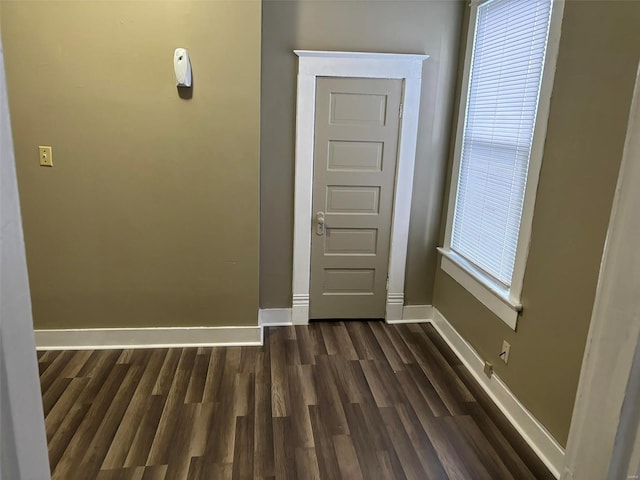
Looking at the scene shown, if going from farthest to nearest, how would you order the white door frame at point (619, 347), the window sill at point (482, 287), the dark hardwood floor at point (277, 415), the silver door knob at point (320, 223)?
1. the silver door knob at point (320, 223)
2. the window sill at point (482, 287)
3. the dark hardwood floor at point (277, 415)
4. the white door frame at point (619, 347)

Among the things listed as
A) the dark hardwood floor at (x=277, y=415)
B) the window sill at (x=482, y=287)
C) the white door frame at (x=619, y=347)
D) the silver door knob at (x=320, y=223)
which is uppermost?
the white door frame at (x=619, y=347)

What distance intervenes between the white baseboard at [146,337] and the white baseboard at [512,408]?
143 cm

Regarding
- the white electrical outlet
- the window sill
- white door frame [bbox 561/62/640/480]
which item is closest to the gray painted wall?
the window sill

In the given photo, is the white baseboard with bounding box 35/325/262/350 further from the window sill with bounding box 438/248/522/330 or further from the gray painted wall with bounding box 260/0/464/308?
the window sill with bounding box 438/248/522/330

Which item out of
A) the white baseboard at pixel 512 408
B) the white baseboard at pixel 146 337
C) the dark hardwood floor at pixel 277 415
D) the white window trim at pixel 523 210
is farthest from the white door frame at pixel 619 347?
the white baseboard at pixel 146 337

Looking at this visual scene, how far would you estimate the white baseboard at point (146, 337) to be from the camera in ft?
10.3

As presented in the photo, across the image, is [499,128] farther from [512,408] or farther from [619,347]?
[619,347]

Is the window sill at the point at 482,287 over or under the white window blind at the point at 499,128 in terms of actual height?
under

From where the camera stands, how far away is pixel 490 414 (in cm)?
259

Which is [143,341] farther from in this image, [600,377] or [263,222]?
[600,377]

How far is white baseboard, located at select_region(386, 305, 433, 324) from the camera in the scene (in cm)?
377

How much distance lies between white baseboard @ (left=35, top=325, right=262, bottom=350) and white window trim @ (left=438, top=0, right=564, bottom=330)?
1.52 metres

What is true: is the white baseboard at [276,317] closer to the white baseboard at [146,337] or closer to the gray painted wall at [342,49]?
the gray painted wall at [342,49]

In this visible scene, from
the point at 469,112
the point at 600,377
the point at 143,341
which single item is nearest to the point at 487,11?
the point at 469,112
